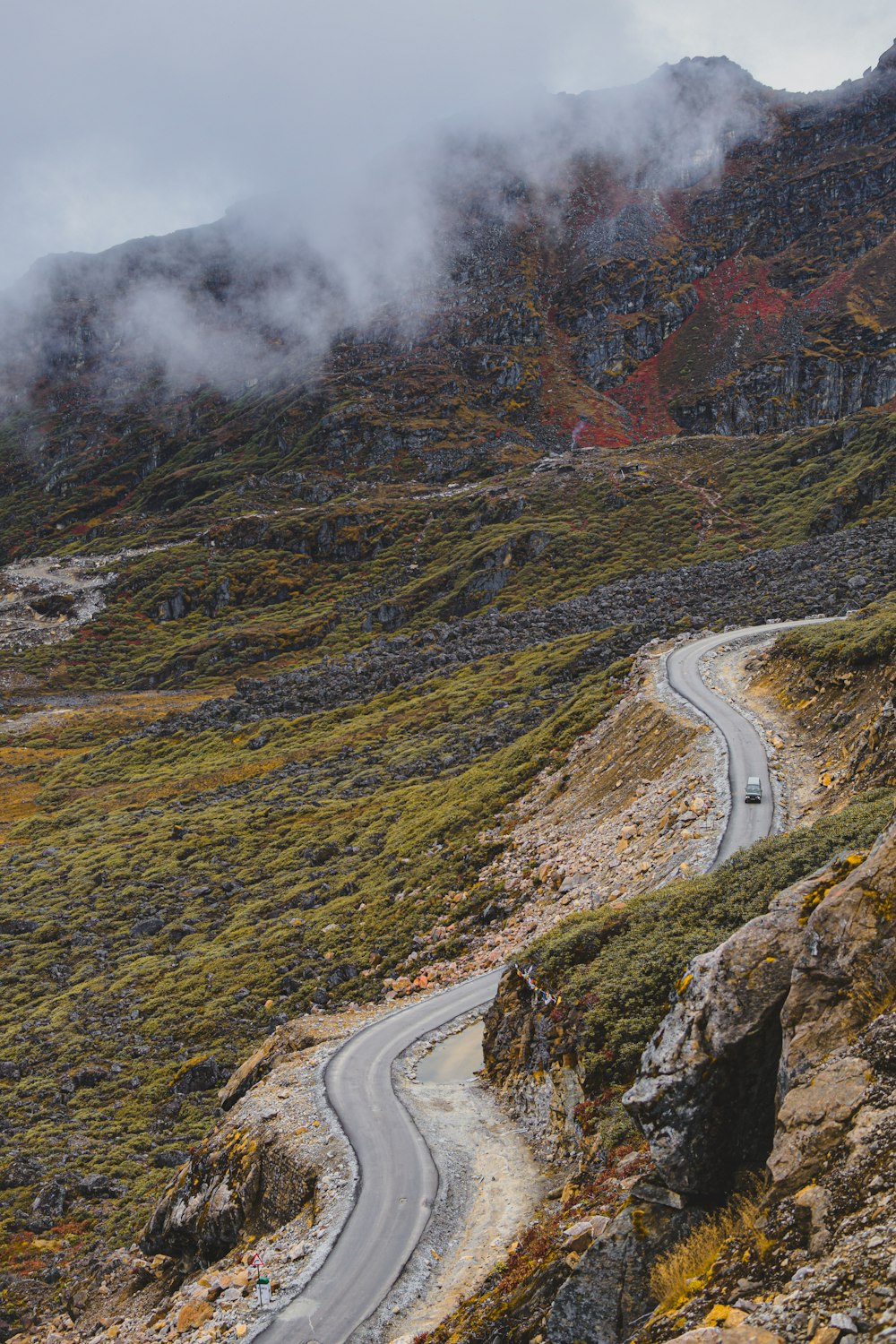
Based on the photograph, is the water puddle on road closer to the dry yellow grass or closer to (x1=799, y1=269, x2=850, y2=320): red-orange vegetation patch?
the dry yellow grass

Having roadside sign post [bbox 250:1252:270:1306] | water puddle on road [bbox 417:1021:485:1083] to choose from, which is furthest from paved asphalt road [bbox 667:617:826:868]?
roadside sign post [bbox 250:1252:270:1306]

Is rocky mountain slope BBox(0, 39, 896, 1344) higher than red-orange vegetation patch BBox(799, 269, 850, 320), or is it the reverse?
red-orange vegetation patch BBox(799, 269, 850, 320)

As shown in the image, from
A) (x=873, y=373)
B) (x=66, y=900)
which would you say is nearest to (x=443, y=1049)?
(x=66, y=900)

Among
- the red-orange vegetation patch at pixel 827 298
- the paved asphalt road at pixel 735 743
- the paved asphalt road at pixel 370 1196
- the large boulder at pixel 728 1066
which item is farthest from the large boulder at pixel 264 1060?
the red-orange vegetation patch at pixel 827 298

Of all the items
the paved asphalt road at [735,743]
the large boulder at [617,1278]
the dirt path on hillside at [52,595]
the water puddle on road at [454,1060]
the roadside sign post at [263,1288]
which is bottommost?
the water puddle on road at [454,1060]

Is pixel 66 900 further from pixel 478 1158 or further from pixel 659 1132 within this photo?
pixel 659 1132

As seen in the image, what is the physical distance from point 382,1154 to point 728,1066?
11.7m

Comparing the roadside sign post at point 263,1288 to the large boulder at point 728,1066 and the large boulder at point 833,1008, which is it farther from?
the large boulder at point 833,1008

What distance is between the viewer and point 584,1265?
9.98 metres

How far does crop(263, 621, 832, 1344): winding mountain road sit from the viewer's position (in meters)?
14.4

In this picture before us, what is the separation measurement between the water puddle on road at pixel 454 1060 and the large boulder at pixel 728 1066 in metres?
13.7

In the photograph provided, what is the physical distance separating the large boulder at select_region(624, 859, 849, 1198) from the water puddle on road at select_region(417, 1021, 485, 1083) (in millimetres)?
13661

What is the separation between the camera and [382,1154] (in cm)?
1889

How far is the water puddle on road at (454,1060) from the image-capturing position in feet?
76.6
